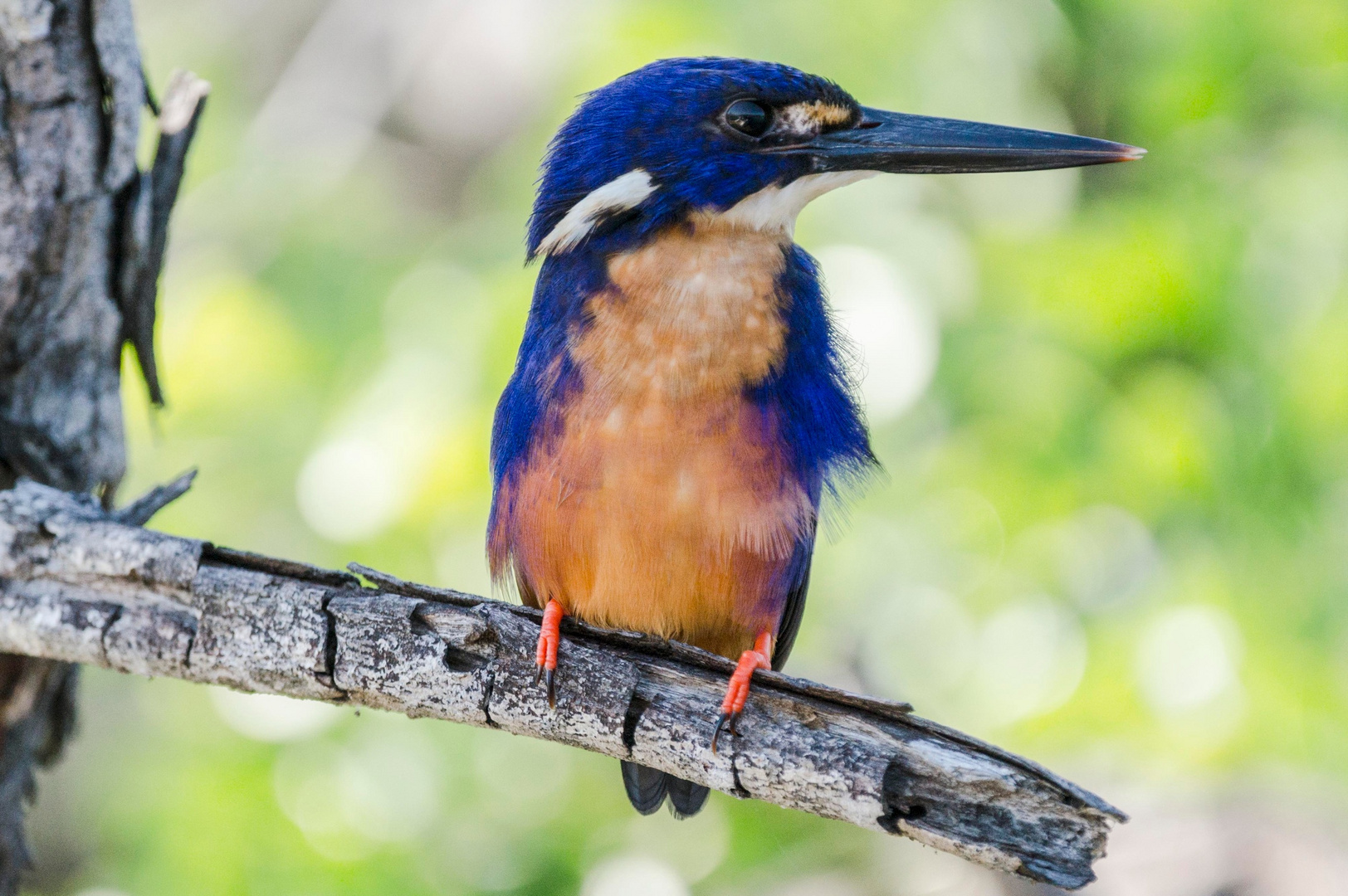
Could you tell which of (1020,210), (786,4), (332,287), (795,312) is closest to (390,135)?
(332,287)

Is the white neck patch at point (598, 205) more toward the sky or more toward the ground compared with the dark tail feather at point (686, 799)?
more toward the sky

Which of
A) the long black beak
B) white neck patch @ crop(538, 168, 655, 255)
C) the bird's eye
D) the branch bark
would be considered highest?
the long black beak

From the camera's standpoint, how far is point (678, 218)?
2.25 m

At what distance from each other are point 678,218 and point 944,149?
54cm

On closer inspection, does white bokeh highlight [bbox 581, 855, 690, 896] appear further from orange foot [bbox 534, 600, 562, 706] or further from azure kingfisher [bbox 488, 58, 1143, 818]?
orange foot [bbox 534, 600, 562, 706]

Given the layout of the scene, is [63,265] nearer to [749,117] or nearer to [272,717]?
[749,117]

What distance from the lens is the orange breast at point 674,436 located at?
7.31ft

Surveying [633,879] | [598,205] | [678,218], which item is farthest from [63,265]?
[633,879]

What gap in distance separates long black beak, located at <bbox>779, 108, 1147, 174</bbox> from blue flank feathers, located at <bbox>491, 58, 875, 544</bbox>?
0.06 m

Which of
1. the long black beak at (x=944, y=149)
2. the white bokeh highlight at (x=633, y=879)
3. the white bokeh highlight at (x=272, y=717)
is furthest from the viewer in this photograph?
the white bokeh highlight at (x=633, y=879)

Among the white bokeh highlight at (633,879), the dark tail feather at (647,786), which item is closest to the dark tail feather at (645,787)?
the dark tail feather at (647,786)

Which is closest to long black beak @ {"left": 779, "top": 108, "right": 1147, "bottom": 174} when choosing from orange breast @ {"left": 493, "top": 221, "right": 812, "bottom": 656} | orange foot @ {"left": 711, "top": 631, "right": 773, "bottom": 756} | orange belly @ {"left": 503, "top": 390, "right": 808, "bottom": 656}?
orange breast @ {"left": 493, "top": 221, "right": 812, "bottom": 656}

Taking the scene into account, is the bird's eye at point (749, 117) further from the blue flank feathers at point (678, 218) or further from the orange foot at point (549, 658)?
the orange foot at point (549, 658)

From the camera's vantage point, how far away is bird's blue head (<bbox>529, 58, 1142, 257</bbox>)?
2229 mm
